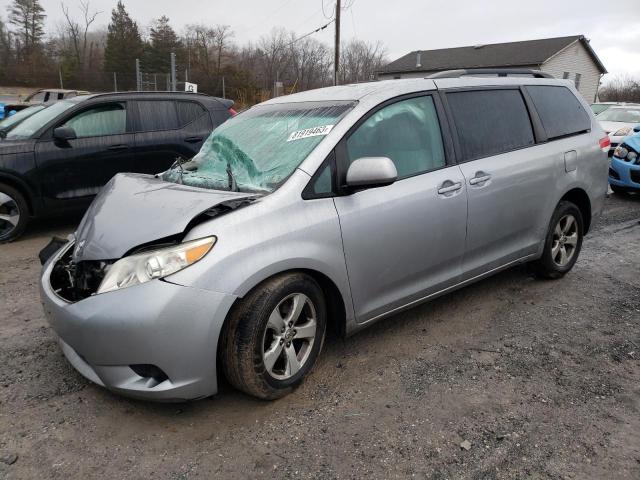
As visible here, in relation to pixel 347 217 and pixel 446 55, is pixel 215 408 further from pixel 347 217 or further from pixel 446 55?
pixel 446 55

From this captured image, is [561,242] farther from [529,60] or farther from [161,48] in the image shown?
[161,48]

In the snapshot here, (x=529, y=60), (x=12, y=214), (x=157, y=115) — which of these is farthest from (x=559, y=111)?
(x=529, y=60)

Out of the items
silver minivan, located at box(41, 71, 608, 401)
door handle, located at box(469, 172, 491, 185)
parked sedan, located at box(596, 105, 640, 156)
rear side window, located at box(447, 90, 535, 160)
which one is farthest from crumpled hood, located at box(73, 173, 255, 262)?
parked sedan, located at box(596, 105, 640, 156)

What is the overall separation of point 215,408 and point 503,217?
7.89ft

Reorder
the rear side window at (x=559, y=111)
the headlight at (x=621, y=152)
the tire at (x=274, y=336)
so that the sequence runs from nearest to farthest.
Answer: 1. the tire at (x=274, y=336)
2. the rear side window at (x=559, y=111)
3. the headlight at (x=621, y=152)

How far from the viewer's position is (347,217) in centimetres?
282

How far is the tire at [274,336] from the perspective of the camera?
2.47m

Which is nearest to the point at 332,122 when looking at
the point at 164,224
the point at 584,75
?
the point at 164,224

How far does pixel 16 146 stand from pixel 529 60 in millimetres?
38277

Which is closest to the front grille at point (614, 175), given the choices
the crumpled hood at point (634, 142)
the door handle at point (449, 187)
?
the crumpled hood at point (634, 142)

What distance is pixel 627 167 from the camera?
8531 mm

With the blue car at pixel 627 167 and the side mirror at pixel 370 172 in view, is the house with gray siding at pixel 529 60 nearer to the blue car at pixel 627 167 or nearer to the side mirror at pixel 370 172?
the blue car at pixel 627 167

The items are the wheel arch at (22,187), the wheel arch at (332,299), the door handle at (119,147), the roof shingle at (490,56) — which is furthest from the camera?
the roof shingle at (490,56)

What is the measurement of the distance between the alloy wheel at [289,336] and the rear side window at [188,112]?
489 centimetres
